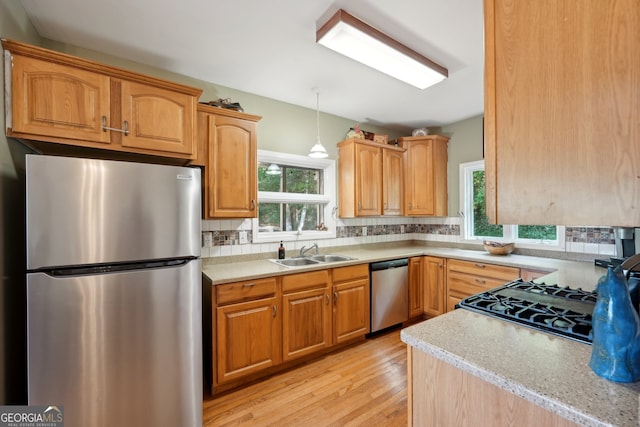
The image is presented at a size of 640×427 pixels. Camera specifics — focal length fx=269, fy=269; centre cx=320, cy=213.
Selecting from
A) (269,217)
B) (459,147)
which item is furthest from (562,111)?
(459,147)

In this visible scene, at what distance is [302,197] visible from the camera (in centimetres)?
305

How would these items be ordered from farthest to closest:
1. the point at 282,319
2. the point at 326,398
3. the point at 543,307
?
1. the point at 282,319
2. the point at 326,398
3. the point at 543,307

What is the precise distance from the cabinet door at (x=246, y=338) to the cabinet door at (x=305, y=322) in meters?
0.09

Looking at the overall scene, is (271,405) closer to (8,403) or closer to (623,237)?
(8,403)

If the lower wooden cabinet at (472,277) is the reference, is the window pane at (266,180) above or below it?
above

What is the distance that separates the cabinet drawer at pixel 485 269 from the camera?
259 centimetres

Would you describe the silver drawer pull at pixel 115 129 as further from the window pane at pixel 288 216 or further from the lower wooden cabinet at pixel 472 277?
the lower wooden cabinet at pixel 472 277

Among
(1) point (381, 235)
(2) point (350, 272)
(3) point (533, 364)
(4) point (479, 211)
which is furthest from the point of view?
(1) point (381, 235)

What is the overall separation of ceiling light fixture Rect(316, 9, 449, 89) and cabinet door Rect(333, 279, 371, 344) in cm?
189

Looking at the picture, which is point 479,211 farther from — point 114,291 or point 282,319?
point 114,291

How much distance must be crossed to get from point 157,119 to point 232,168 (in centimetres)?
64

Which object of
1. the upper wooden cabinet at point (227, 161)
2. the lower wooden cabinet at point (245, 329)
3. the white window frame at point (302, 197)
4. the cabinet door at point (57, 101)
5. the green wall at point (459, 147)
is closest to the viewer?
the cabinet door at point (57, 101)

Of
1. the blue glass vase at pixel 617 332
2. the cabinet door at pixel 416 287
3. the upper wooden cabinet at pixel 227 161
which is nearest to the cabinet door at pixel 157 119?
the upper wooden cabinet at pixel 227 161

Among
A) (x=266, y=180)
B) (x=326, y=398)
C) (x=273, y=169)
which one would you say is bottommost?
(x=326, y=398)
